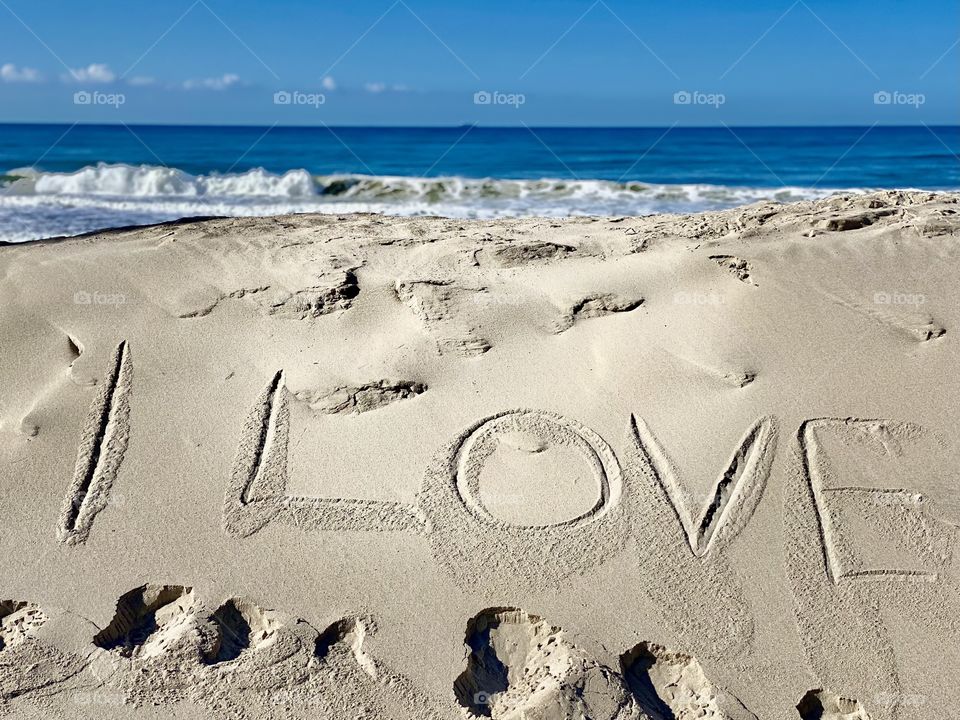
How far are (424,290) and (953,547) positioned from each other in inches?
98.0

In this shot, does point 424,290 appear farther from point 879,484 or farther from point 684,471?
point 879,484

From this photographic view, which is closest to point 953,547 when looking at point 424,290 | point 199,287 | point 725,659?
point 725,659

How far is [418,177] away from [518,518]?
48.7ft

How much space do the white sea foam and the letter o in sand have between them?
639 cm

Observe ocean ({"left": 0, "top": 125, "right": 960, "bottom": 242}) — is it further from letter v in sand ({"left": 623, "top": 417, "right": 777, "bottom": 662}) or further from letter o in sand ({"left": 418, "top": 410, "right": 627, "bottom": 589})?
letter v in sand ({"left": 623, "top": 417, "right": 777, "bottom": 662})

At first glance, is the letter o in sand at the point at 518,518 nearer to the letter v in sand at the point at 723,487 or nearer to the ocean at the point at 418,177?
the letter v in sand at the point at 723,487

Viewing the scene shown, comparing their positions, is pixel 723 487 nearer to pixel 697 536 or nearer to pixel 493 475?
pixel 697 536

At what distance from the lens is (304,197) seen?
1185 centimetres

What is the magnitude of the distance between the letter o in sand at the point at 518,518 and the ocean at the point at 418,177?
20.4ft

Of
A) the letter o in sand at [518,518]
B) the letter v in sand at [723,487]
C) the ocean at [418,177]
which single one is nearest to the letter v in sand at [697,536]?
the letter v in sand at [723,487]

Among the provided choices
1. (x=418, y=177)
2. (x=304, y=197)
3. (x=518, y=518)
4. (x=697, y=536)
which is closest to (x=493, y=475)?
(x=518, y=518)

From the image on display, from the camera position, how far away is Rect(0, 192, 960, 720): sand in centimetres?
240

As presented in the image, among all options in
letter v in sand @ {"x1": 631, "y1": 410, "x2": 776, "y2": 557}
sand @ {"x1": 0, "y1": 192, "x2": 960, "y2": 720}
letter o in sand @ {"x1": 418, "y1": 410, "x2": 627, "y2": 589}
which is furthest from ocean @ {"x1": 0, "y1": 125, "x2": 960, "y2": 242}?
letter v in sand @ {"x1": 631, "y1": 410, "x2": 776, "y2": 557}

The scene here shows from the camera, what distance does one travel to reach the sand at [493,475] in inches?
94.7
